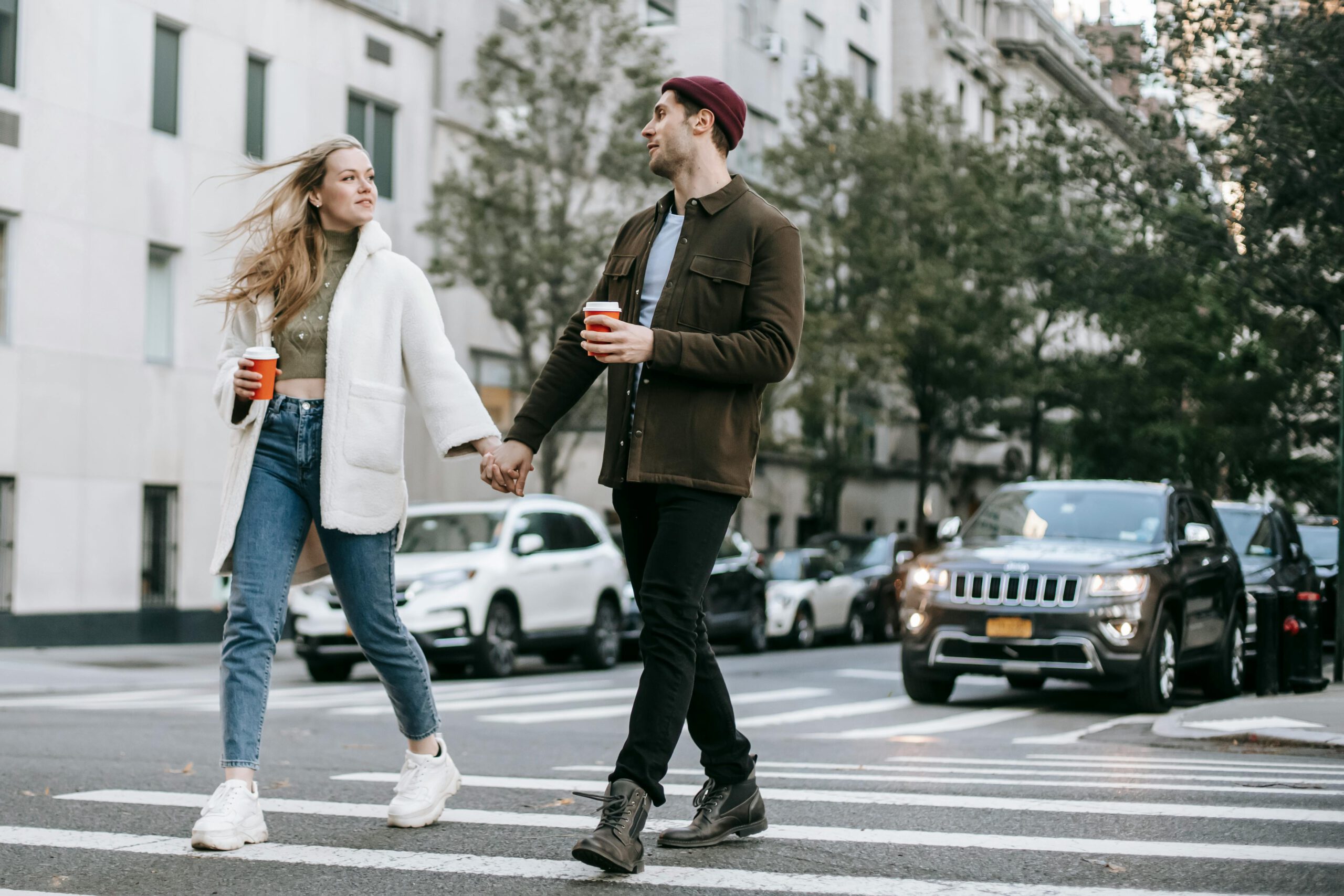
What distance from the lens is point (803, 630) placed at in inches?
981

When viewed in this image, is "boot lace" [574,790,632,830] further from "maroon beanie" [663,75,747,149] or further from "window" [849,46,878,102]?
"window" [849,46,878,102]

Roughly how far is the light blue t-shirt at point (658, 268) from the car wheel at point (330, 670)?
12655 mm

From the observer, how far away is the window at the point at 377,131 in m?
29.0

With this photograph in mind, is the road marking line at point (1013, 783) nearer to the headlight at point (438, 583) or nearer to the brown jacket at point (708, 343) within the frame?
the brown jacket at point (708, 343)

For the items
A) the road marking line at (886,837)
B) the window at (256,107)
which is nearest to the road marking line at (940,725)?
the road marking line at (886,837)

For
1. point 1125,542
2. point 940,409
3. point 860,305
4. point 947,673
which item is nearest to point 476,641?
point 947,673

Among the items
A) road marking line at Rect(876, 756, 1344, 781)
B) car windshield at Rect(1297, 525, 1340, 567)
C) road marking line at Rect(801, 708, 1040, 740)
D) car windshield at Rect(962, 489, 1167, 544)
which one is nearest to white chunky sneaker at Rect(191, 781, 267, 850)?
road marking line at Rect(876, 756, 1344, 781)

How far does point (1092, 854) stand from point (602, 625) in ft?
46.6

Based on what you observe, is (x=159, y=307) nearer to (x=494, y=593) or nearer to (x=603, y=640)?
(x=603, y=640)

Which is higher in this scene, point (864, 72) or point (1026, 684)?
point (864, 72)

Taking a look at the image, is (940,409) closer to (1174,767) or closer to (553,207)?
(553,207)

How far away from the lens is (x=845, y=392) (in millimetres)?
36094

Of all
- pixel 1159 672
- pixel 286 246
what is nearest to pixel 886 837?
pixel 286 246

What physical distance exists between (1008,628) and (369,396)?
802 centimetres
